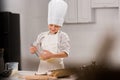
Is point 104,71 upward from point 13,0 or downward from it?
downward

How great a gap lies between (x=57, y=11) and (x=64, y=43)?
3.8 inches

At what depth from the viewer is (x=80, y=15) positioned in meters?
0.57

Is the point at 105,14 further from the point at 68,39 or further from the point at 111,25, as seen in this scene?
the point at 68,39

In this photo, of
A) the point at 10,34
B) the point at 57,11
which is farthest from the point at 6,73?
the point at 57,11

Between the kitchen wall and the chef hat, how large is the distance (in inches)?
0.6

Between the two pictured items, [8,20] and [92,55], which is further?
[8,20]

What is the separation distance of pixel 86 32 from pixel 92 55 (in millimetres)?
63

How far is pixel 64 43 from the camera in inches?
24.8

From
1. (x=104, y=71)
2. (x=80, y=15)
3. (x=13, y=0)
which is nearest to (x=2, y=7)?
(x=13, y=0)

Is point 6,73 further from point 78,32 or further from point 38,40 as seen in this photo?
point 78,32

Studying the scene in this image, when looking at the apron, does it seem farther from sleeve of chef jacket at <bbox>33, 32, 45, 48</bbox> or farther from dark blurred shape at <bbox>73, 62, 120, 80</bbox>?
dark blurred shape at <bbox>73, 62, 120, 80</bbox>

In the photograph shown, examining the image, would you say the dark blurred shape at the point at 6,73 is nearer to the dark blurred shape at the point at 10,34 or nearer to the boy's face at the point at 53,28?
the dark blurred shape at the point at 10,34

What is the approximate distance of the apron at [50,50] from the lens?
0.63 metres

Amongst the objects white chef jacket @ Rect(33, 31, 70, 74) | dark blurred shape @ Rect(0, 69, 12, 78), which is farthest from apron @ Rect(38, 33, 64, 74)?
dark blurred shape @ Rect(0, 69, 12, 78)
